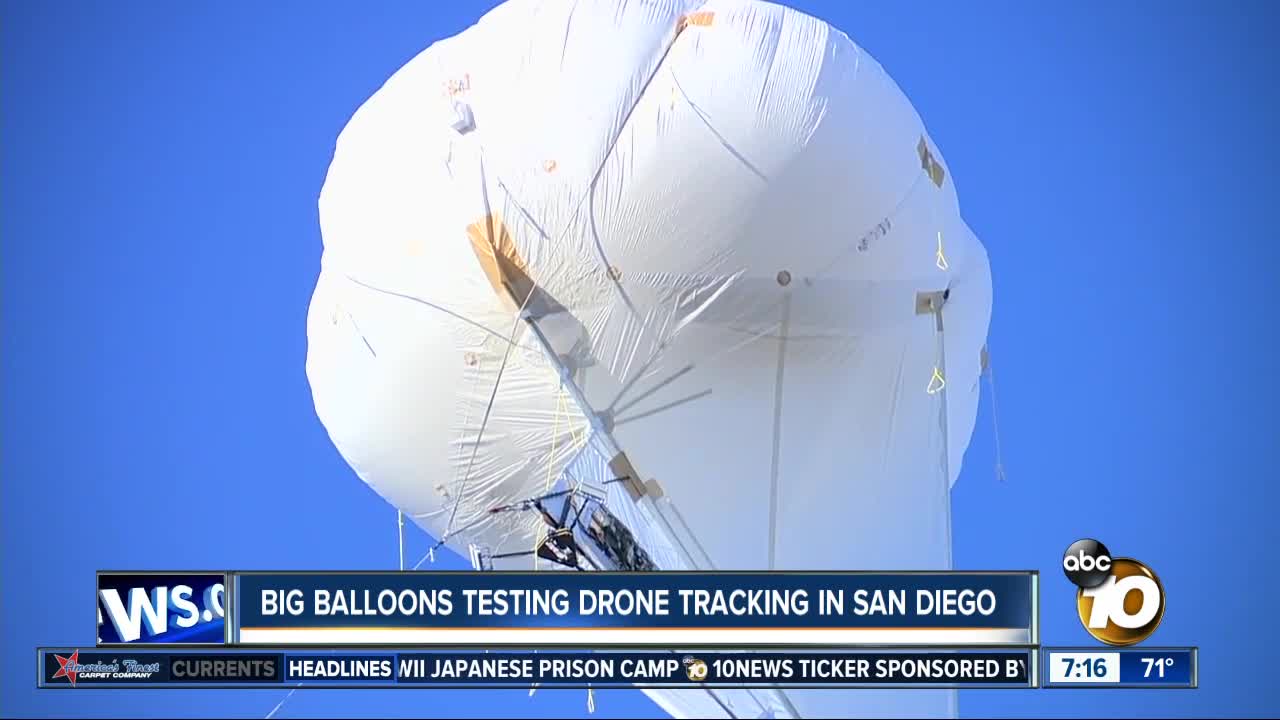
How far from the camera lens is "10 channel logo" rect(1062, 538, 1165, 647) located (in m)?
27.4

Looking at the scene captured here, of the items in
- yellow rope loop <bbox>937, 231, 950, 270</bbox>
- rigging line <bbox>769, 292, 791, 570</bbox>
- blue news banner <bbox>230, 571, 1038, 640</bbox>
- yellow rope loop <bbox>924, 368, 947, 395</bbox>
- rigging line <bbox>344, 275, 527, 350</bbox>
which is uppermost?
yellow rope loop <bbox>937, 231, 950, 270</bbox>

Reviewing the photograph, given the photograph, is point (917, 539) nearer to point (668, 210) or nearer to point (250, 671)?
point (668, 210)

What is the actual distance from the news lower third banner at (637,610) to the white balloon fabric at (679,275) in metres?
1.85

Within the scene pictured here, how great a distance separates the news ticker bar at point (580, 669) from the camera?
90.4 ft

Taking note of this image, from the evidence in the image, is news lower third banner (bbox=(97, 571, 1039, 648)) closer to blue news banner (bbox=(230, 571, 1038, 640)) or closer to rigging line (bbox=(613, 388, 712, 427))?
blue news banner (bbox=(230, 571, 1038, 640))

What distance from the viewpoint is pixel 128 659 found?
28.4m

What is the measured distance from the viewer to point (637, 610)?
91.1 ft

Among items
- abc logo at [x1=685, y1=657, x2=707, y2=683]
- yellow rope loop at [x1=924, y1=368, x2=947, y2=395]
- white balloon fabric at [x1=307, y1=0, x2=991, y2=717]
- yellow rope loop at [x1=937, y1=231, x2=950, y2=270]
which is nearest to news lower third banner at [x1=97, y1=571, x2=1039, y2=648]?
abc logo at [x1=685, y1=657, x2=707, y2=683]

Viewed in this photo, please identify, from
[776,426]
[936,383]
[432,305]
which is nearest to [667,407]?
[776,426]

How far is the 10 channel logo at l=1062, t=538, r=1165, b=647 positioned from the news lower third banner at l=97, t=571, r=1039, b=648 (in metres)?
0.52

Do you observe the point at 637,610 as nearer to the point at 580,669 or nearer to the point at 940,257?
the point at 580,669

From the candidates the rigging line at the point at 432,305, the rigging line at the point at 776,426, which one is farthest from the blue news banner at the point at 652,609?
the rigging line at the point at 432,305

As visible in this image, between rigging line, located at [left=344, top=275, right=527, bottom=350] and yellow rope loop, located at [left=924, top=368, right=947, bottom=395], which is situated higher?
rigging line, located at [left=344, top=275, right=527, bottom=350]

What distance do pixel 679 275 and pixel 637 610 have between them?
336 centimetres
